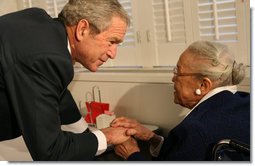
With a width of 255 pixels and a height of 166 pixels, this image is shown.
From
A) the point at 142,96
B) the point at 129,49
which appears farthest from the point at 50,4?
the point at 142,96

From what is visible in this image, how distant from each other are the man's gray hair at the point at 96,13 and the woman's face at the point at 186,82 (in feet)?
1.01

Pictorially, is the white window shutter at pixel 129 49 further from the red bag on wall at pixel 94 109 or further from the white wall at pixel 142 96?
the red bag on wall at pixel 94 109

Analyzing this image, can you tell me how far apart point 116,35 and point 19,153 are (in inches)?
25.8

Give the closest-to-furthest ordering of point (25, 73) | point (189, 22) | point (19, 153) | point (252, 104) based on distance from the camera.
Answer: point (25, 73), point (252, 104), point (19, 153), point (189, 22)

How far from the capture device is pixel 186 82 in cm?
135

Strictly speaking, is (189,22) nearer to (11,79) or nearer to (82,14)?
(82,14)

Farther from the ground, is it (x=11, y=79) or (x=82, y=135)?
(x=11, y=79)

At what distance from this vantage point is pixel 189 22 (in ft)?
6.23

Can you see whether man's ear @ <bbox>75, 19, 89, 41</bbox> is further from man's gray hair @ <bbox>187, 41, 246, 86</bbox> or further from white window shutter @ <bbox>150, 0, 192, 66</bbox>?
white window shutter @ <bbox>150, 0, 192, 66</bbox>

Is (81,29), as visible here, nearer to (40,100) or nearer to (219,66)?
(40,100)

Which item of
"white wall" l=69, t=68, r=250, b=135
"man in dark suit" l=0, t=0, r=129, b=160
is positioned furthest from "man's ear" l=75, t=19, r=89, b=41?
"white wall" l=69, t=68, r=250, b=135

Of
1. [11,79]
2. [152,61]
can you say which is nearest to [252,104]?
[11,79]

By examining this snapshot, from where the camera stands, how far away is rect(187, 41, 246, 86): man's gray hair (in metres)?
1.26

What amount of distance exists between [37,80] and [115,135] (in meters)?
0.39
